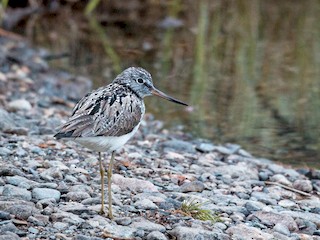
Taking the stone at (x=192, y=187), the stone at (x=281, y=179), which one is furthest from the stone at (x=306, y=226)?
the stone at (x=281, y=179)

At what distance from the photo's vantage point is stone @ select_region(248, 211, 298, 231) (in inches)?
255

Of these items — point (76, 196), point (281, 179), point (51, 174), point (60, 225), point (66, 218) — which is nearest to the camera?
point (60, 225)

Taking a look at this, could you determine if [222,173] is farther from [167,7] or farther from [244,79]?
[167,7]

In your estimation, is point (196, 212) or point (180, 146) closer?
point (196, 212)

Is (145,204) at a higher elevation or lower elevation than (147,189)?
lower

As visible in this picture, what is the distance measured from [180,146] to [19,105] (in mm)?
2259

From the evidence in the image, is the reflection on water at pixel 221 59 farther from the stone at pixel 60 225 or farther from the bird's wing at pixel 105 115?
the stone at pixel 60 225

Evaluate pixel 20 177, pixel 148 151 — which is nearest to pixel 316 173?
pixel 148 151

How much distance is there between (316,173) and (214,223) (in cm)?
274

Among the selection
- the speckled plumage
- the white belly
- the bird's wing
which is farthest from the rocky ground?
the bird's wing

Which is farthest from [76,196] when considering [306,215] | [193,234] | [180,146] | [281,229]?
[180,146]

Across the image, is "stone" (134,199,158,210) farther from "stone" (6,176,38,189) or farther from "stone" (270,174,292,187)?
"stone" (270,174,292,187)

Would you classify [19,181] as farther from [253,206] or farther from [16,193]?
[253,206]

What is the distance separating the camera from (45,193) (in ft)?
20.2
